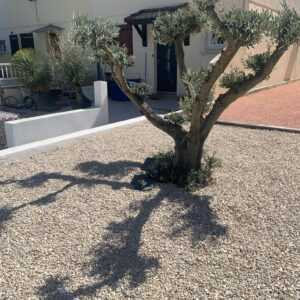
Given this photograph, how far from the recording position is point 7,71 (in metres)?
11.9

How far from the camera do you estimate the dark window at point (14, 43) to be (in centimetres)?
1816

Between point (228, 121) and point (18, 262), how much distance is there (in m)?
6.02

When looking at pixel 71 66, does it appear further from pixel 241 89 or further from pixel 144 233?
pixel 144 233

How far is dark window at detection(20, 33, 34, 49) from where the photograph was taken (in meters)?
17.4

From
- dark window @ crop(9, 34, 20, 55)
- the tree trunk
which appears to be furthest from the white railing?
the tree trunk

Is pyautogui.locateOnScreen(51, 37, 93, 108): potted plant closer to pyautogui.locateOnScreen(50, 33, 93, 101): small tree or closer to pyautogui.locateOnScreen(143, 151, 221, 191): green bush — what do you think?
pyautogui.locateOnScreen(50, 33, 93, 101): small tree

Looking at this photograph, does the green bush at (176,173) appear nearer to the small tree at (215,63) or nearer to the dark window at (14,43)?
the small tree at (215,63)

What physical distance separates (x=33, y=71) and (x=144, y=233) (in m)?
9.03

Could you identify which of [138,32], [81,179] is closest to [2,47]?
[138,32]

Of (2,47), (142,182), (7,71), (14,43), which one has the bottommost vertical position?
(142,182)

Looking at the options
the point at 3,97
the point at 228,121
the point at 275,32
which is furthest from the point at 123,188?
the point at 3,97

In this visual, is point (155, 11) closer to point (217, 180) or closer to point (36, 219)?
point (217, 180)

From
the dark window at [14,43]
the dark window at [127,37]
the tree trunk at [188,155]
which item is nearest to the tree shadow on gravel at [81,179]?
the tree trunk at [188,155]

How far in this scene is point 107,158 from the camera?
17.9 ft
